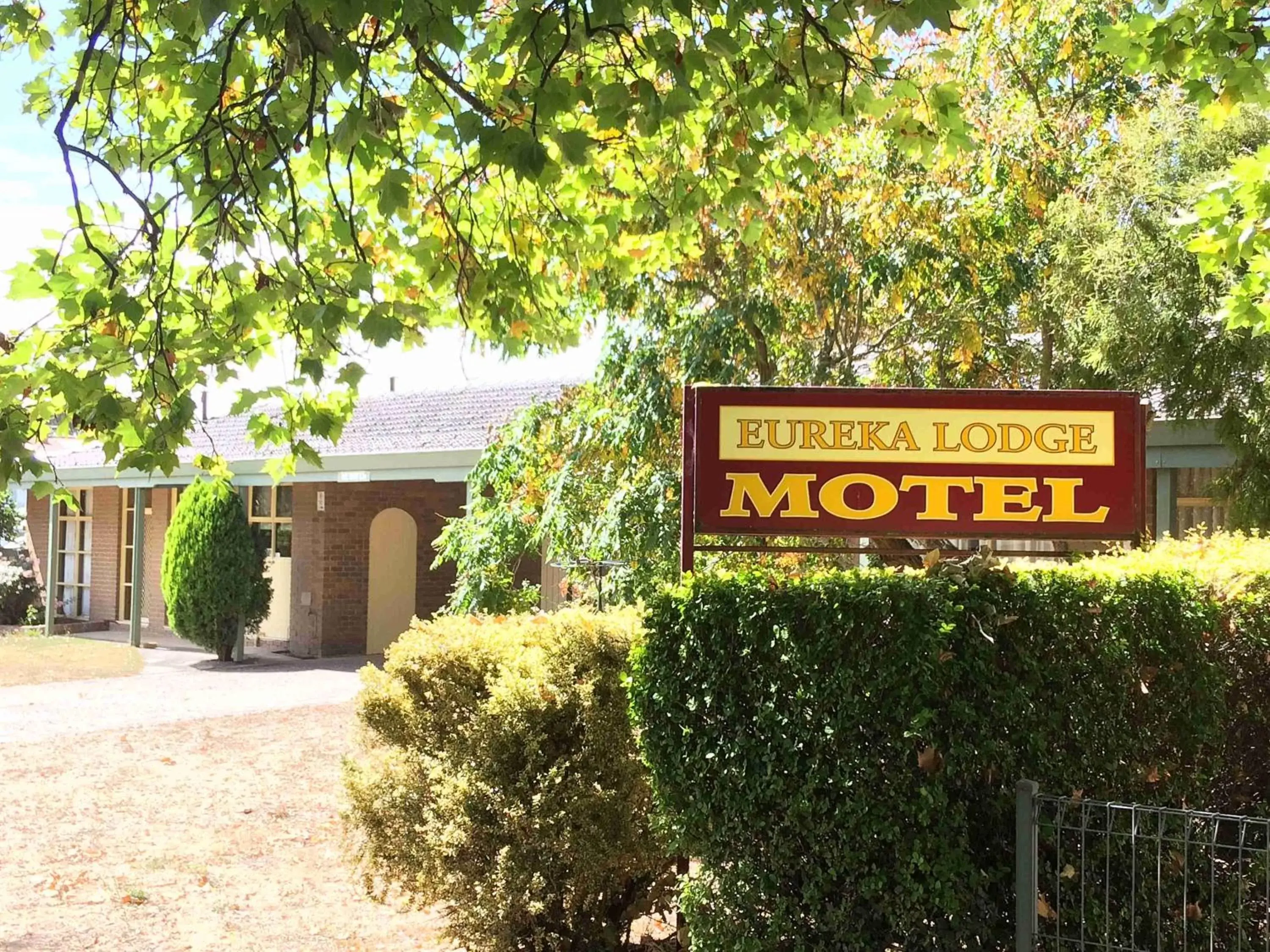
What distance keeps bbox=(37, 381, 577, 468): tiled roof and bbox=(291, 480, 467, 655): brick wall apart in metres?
0.90

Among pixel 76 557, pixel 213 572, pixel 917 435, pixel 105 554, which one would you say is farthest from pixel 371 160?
pixel 76 557

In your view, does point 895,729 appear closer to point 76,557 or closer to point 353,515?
point 353,515

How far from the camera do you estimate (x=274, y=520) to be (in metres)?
20.3

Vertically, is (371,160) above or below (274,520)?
above

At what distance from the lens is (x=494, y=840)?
5.35 meters

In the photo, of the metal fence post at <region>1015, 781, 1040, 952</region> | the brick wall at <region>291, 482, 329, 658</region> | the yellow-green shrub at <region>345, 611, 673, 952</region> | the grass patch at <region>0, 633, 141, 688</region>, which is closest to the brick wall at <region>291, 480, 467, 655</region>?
the brick wall at <region>291, 482, 329, 658</region>

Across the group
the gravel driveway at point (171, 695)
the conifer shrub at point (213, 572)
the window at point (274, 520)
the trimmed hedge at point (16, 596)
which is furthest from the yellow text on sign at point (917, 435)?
the trimmed hedge at point (16, 596)

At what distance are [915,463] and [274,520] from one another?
1692cm

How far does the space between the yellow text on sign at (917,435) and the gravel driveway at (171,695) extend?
9.60 metres

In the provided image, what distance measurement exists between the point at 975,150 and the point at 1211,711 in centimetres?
657

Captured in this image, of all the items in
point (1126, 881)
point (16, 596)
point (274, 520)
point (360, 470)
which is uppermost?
point (360, 470)

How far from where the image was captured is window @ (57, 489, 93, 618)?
25.0m

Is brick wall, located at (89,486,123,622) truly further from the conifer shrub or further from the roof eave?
the conifer shrub

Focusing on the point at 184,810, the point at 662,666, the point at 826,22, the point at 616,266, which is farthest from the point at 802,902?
the point at 184,810
